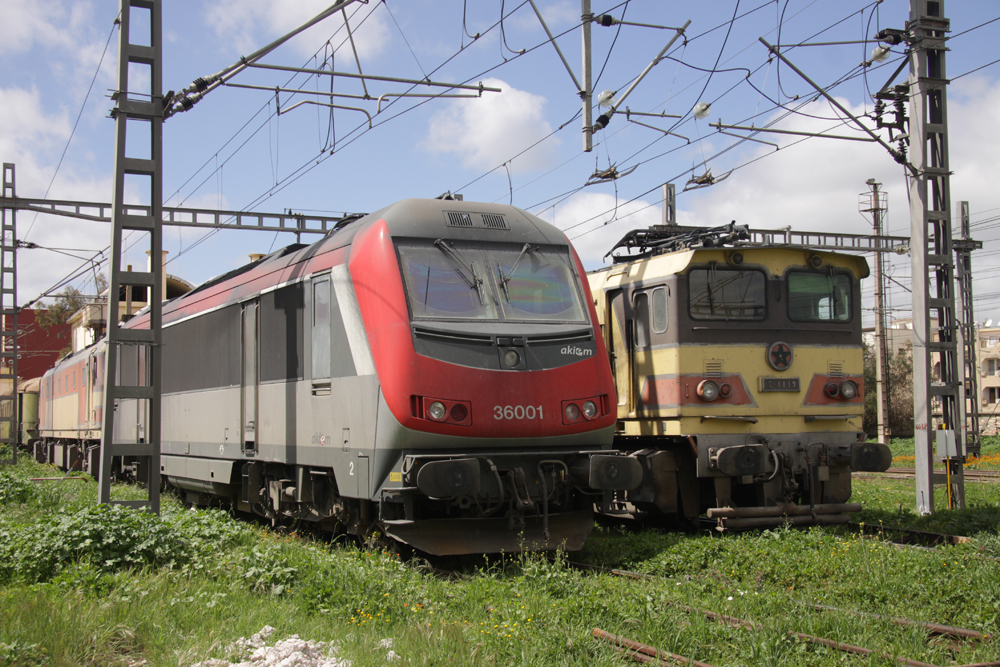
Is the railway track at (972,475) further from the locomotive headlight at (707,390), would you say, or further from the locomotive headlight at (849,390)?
the locomotive headlight at (707,390)

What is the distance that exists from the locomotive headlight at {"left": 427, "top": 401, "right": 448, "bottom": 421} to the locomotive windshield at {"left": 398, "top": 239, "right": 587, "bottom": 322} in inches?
31.9

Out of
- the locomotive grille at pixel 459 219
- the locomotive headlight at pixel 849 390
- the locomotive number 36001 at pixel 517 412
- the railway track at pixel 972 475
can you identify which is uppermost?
the locomotive grille at pixel 459 219

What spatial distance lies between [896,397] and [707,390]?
1605 inches

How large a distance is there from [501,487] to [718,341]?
12.6ft

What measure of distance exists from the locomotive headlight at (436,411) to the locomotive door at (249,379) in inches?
145

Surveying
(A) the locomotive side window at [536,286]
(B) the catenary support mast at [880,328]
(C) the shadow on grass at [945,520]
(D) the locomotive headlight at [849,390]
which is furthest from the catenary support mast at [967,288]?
(A) the locomotive side window at [536,286]

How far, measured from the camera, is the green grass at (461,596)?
5547 millimetres

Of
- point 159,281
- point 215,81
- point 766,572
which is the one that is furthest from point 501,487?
point 215,81

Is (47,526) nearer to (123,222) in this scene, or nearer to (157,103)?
(123,222)

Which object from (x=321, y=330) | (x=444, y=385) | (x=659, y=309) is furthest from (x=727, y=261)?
(x=321, y=330)

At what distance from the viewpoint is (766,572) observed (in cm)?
800

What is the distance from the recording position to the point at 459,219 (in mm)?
9242

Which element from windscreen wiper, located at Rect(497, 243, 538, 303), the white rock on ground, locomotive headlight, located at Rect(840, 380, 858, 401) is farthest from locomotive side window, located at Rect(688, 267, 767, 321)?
the white rock on ground

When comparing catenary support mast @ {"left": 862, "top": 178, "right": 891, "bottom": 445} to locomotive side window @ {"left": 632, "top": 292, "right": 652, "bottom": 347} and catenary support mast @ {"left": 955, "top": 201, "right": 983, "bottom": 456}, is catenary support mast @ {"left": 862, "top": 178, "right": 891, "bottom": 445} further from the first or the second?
locomotive side window @ {"left": 632, "top": 292, "right": 652, "bottom": 347}
